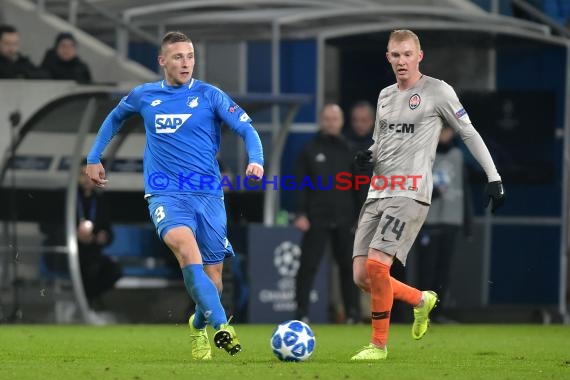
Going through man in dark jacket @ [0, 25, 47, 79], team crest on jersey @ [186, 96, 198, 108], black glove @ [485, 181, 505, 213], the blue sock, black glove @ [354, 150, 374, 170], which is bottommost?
the blue sock

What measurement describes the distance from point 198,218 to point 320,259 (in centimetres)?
663

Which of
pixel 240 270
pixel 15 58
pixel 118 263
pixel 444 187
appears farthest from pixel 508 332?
pixel 15 58

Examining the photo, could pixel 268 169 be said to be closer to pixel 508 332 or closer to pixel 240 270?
pixel 240 270

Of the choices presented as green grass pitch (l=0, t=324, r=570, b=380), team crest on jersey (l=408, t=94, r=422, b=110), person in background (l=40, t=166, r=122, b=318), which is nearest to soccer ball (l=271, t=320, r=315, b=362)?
green grass pitch (l=0, t=324, r=570, b=380)

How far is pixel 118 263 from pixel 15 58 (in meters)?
2.67

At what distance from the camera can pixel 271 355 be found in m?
12.0

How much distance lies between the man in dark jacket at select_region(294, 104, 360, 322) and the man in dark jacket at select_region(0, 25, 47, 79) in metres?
3.09

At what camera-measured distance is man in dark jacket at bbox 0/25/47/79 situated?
1722 cm

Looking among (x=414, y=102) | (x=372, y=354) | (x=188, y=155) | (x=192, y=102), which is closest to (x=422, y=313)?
(x=372, y=354)

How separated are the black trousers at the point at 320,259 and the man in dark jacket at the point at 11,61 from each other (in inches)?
136

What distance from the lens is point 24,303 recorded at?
696 inches

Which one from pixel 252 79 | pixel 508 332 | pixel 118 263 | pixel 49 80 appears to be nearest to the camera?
pixel 508 332

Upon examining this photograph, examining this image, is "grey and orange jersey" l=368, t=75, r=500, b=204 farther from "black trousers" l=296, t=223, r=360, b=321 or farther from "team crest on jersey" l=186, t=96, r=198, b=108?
"black trousers" l=296, t=223, r=360, b=321

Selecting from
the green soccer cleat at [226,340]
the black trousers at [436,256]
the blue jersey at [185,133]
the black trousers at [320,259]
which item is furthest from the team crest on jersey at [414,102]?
the black trousers at [436,256]
